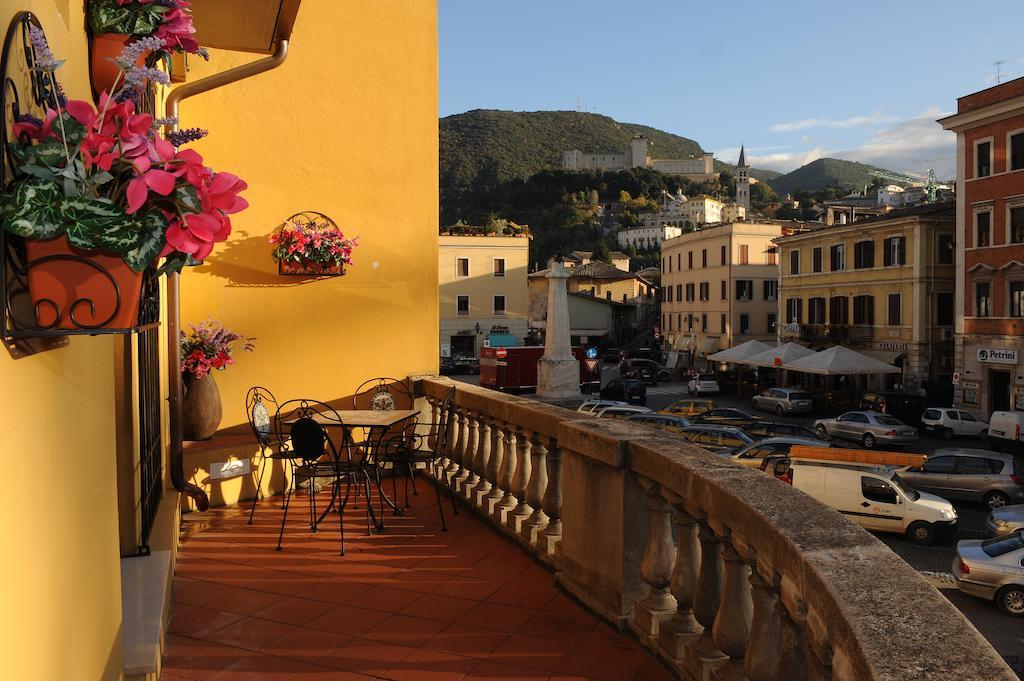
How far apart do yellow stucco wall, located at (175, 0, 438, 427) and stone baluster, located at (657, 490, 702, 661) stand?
194 inches

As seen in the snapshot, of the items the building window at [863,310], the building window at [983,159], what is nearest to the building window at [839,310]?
the building window at [863,310]

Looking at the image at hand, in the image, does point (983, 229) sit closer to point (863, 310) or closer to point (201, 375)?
point (863, 310)

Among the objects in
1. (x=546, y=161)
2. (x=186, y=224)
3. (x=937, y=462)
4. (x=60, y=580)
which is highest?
(x=546, y=161)

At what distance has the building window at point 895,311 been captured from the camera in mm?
35219

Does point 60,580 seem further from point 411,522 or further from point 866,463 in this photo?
point 866,463

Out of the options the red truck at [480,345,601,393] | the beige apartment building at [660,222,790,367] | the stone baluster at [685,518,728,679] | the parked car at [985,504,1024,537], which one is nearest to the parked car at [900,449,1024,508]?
the parked car at [985,504,1024,537]

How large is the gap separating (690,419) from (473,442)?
22364 mm

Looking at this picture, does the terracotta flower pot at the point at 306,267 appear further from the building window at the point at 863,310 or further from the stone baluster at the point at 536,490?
the building window at the point at 863,310

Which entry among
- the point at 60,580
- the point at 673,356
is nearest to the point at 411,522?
the point at 60,580

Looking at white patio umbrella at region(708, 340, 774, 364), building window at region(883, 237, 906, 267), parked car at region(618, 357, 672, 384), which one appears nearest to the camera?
building window at region(883, 237, 906, 267)

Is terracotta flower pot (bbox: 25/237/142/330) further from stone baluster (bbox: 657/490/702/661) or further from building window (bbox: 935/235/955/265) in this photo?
building window (bbox: 935/235/955/265)

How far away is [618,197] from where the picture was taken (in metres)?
150

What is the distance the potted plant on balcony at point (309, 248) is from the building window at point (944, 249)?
33338 millimetres

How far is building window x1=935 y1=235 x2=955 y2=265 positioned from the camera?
33875mm
